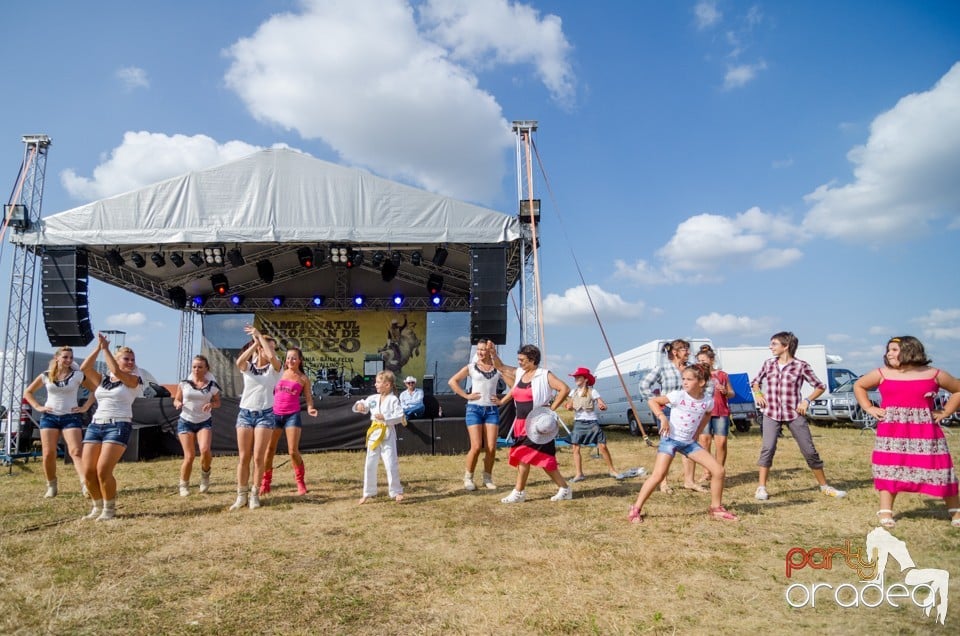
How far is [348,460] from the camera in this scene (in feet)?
33.0

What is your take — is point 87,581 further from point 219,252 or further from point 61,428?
point 219,252

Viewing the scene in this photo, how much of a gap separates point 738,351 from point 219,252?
15.7m

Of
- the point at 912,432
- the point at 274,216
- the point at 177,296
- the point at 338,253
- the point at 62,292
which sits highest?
the point at 274,216

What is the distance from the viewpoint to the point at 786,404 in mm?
5953

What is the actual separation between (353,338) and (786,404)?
1538 centimetres

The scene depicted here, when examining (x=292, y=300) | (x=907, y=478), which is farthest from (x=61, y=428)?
(x=292, y=300)

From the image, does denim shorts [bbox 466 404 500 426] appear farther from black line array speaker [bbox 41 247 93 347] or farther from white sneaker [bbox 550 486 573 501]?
black line array speaker [bbox 41 247 93 347]

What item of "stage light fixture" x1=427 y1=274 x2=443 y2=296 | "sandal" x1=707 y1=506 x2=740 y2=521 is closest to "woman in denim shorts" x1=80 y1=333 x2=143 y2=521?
"sandal" x1=707 y1=506 x2=740 y2=521

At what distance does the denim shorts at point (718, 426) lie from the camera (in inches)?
253

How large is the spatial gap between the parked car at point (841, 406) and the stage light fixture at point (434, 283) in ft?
37.7

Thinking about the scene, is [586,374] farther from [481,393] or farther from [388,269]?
[388,269]

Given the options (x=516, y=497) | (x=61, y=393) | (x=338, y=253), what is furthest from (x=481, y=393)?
(x=338, y=253)

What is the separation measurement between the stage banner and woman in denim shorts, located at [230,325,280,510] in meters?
13.3

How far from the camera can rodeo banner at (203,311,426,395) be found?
62.8 feet
